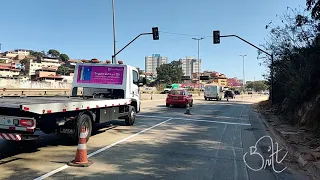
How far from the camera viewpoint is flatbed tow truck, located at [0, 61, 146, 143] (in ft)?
22.1

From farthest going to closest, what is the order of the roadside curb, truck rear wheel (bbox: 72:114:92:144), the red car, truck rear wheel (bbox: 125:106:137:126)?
the red car
truck rear wheel (bbox: 125:106:137:126)
truck rear wheel (bbox: 72:114:92:144)
the roadside curb

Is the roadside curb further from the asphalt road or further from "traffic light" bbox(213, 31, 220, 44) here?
"traffic light" bbox(213, 31, 220, 44)

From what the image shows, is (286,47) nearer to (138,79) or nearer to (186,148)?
(138,79)

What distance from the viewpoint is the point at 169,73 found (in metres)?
110

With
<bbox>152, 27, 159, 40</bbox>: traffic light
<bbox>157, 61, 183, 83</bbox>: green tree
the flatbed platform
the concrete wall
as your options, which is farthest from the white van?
<bbox>157, 61, 183, 83</bbox>: green tree

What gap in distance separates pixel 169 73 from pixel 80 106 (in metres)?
102

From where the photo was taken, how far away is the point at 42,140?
30.8 feet

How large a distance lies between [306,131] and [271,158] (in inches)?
180

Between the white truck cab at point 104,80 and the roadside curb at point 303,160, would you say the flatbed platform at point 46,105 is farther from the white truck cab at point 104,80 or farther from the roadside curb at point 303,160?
the roadside curb at point 303,160

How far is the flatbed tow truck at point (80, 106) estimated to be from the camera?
6750mm

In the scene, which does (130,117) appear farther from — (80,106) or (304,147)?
(304,147)

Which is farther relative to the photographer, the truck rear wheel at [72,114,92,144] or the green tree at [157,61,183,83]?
the green tree at [157,61,183,83]

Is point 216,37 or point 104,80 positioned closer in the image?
point 104,80

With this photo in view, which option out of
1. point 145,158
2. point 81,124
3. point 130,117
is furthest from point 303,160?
point 130,117
